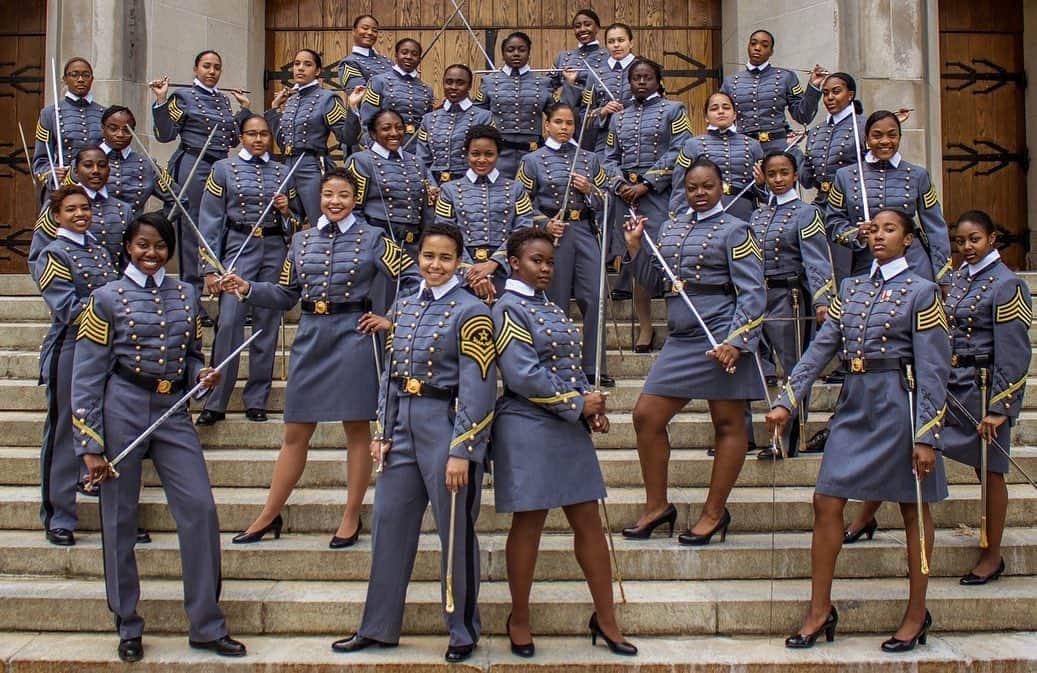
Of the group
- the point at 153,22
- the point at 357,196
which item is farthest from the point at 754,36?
the point at 153,22

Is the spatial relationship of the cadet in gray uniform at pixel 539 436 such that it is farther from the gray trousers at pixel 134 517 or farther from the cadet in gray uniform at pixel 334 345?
the gray trousers at pixel 134 517

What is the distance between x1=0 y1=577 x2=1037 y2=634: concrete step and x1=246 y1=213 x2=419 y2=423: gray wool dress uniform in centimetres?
94

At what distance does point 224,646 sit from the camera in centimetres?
496

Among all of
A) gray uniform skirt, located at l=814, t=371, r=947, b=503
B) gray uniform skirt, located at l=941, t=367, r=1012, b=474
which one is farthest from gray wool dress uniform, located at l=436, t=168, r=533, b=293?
gray uniform skirt, located at l=941, t=367, r=1012, b=474

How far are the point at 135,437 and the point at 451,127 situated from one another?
383 cm

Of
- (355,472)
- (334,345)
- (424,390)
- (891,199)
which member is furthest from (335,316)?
(891,199)

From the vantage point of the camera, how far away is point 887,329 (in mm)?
4969

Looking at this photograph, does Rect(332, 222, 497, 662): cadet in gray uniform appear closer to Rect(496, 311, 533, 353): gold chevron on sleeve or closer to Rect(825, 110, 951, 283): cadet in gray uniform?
Rect(496, 311, 533, 353): gold chevron on sleeve

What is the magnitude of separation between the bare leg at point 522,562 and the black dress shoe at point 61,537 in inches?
96.3

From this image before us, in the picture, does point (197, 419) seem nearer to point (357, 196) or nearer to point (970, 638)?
point (357, 196)

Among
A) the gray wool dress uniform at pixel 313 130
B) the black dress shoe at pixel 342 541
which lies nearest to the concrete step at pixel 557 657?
the black dress shoe at pixel 342 541

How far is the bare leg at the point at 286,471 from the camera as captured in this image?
19.0ft

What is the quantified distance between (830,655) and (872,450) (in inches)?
36.6

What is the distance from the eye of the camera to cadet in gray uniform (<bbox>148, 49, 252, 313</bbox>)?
8062mm
